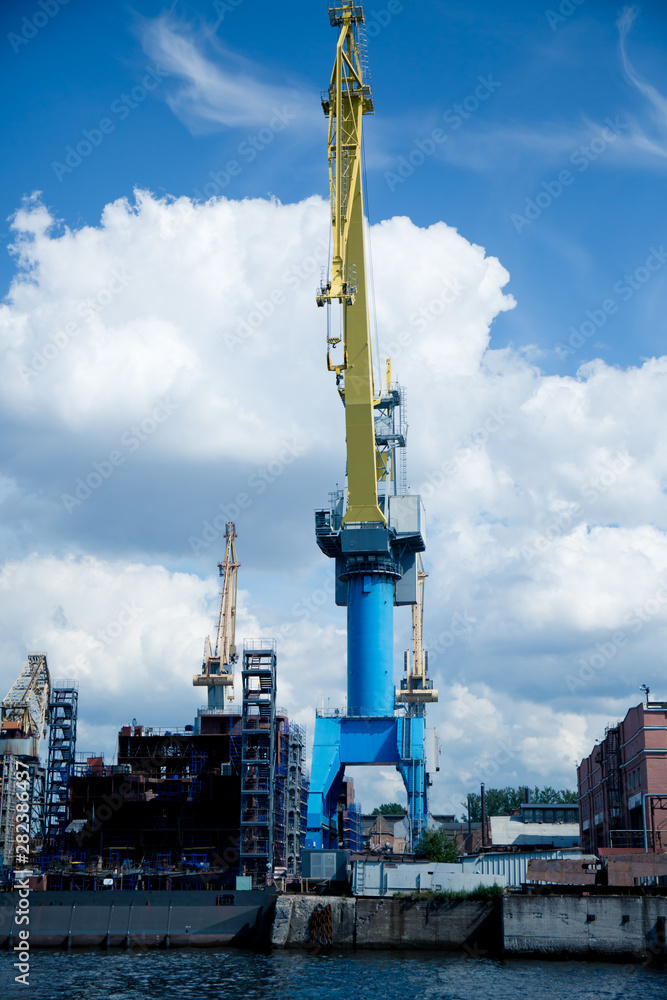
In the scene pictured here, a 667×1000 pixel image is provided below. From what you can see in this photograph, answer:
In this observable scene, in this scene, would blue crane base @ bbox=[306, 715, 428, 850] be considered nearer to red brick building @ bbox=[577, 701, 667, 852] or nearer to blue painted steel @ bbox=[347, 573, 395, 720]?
blue painted steel @ bbox=[347, 573, 395, 720]

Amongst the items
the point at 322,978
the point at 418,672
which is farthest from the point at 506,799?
the point at 322,978

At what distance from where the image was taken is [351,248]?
177 feet

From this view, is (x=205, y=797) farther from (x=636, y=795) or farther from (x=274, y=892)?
(x=636, y=795)

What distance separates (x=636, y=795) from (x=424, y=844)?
14095 millimetres

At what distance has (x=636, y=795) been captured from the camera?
61594mm

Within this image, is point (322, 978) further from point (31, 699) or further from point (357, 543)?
point (31, 699)

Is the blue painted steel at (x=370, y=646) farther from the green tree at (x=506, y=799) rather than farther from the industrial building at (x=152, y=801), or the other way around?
the green tree at (x=506, y=799)

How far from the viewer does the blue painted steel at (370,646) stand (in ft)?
180

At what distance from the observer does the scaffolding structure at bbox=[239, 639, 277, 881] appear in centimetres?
5512

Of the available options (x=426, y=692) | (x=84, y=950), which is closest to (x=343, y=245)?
(x=84, y=950)

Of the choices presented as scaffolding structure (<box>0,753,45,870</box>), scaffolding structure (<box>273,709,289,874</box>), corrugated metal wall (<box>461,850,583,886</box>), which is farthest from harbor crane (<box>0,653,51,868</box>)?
corrugated metal wall (<box>461,850,583,886</box>)

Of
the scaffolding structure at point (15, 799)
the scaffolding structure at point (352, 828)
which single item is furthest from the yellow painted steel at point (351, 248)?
the scaffolding structure at point (352, 828)

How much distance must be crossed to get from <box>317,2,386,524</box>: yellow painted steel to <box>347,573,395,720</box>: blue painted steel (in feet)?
22.0

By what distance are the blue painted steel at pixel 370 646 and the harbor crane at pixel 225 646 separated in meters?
51.6
